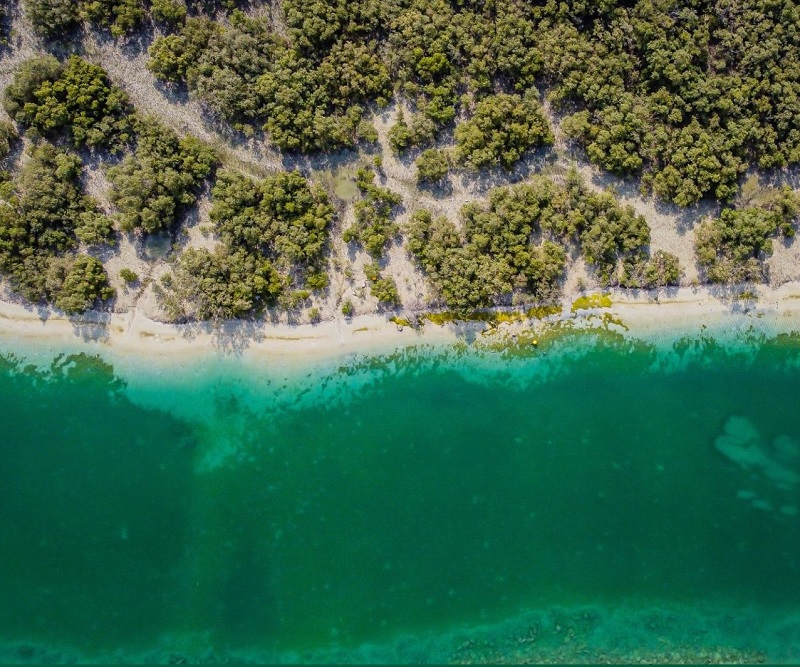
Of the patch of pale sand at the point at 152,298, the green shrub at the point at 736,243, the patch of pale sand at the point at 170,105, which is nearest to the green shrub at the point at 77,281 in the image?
the patch of pale sand at the point at 152,298

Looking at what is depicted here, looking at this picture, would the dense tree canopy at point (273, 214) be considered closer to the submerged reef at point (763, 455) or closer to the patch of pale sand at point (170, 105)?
the patch of pale sand at point (170, 105)

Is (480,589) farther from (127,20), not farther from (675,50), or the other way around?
(127,20)

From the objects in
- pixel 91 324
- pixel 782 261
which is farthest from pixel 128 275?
pixel 782 261

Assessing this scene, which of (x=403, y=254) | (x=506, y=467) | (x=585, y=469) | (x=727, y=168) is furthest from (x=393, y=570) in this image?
(x=727, y=168)

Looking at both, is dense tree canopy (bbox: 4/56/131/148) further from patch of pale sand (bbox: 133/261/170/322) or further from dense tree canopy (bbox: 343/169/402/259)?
dense tree canopy (bbox: 343/169/402/259)

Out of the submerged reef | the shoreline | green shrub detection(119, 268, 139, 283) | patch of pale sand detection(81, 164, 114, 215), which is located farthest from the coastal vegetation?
the submerged reef

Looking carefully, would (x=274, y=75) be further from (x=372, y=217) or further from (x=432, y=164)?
(x=432, y=164)
